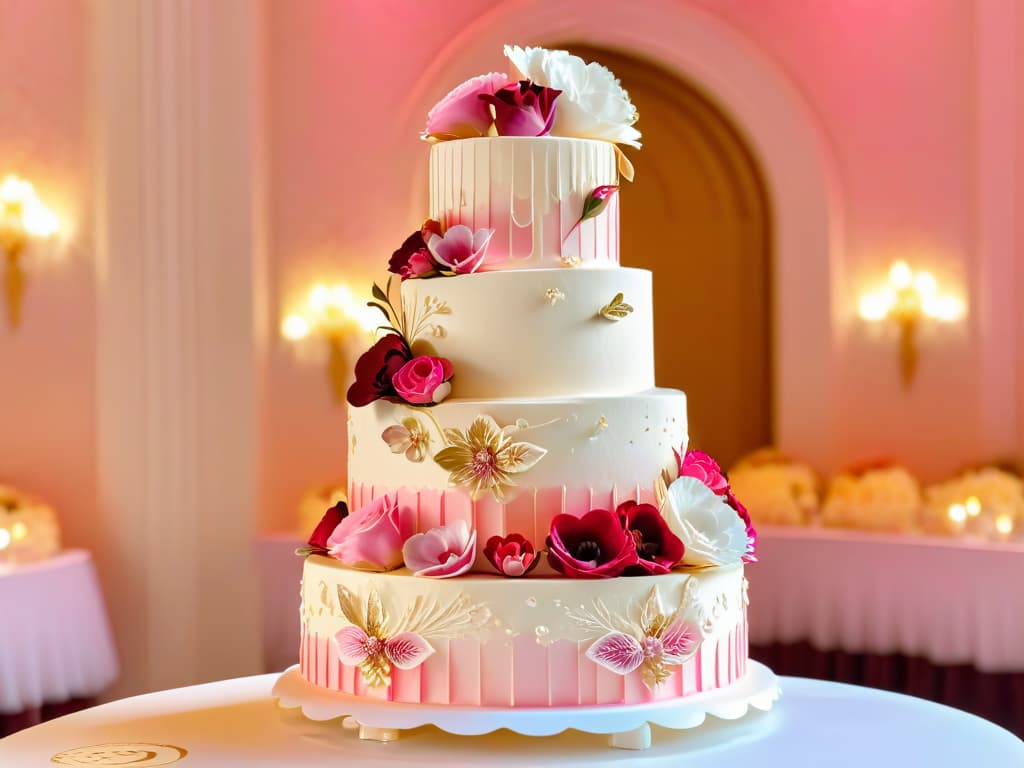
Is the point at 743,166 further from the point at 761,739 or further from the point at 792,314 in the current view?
the point at 761,739

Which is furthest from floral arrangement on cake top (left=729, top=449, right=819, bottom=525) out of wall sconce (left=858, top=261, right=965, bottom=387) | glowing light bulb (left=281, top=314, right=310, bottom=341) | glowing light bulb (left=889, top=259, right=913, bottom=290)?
glowing light bulb (left=281, top=314, right=310, bottom=341)

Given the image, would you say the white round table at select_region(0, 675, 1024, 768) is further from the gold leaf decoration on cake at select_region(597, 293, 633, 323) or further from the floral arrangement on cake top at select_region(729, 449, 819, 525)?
the floral arrangement on cake top at select_region(729, 449, 819, 525)

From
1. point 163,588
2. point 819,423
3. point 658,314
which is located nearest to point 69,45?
point 163,588

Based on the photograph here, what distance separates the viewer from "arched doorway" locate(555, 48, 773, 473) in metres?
8.73

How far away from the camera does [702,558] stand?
11.4ft

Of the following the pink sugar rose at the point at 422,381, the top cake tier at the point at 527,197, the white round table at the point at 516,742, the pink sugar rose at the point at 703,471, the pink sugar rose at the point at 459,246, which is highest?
the top cake tier at the point at 527,197

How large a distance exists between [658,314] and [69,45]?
3.94 m

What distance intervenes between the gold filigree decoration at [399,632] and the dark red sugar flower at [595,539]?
247mm

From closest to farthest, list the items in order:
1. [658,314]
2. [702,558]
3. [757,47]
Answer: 1. [702,558]
2. [757,47]
3. [658,314]

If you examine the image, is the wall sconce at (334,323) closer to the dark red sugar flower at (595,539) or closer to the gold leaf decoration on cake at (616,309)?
the gold leaf decoration on cake at (616,309)

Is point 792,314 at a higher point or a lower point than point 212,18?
lower

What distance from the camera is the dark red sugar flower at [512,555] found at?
3.33 meters

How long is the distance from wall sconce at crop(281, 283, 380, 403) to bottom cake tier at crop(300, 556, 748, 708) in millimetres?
4384

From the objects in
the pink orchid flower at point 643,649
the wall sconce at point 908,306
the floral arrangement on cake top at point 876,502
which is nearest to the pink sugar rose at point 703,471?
the pink orchid flower at point 643,649
